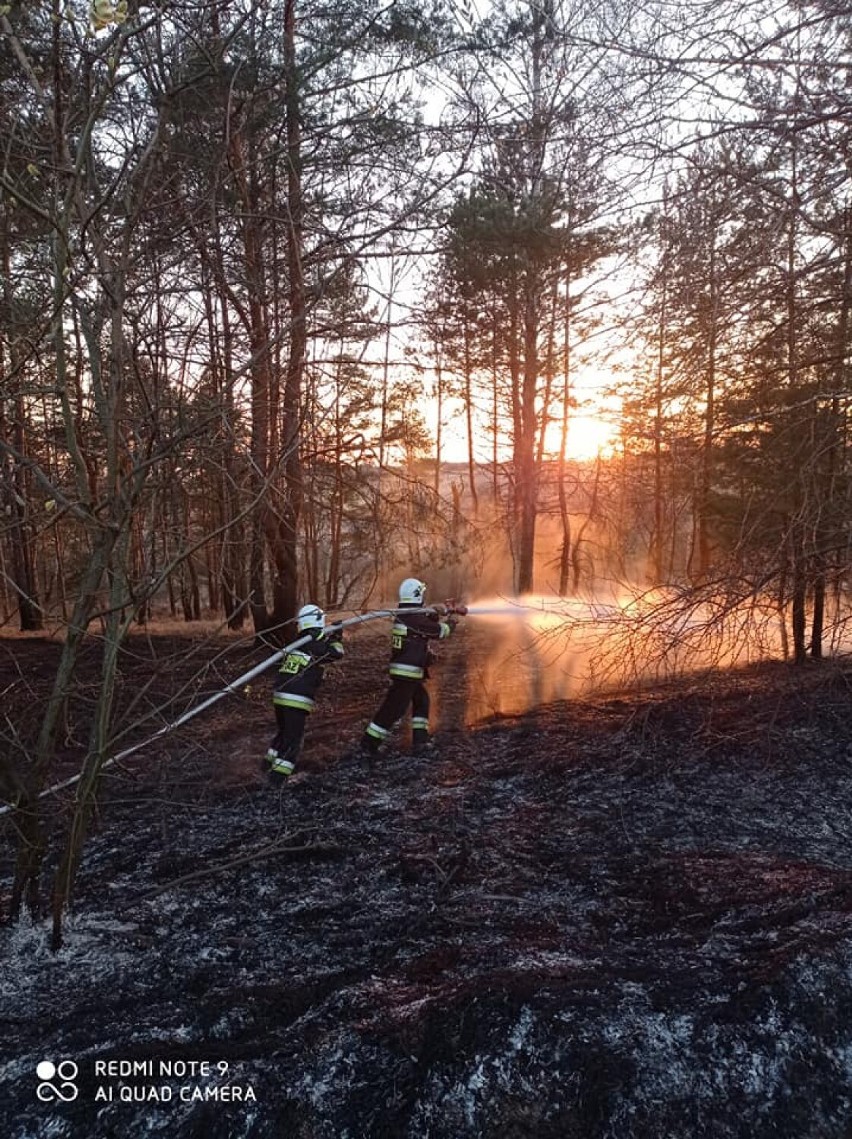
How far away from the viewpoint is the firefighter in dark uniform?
6.74 meters

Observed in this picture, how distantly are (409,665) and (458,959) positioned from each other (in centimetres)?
363

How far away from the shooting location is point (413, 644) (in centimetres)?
680

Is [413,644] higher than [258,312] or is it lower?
lower

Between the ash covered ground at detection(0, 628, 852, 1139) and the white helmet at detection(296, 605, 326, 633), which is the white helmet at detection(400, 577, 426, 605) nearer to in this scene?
the white helmet at detection(296, 605, 326, 633)

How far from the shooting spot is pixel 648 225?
17.4 feet

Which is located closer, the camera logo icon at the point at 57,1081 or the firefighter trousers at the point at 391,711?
the camera logo icon at the point at 57,1081

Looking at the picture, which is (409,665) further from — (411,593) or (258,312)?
(258,312)

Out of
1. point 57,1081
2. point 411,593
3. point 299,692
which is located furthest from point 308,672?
point 57,1081

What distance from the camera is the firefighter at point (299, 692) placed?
5.94 metres

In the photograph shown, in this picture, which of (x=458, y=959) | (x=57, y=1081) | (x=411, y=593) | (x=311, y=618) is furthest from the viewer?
(x=411, y=593)

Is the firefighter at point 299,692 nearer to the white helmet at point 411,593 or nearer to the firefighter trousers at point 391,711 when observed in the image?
the firefighter trousers at point 391,711

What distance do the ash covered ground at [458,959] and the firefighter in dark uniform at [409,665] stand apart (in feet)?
2.10

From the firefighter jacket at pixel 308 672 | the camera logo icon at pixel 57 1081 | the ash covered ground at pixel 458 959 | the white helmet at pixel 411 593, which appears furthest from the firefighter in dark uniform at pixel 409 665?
the camera logo icon at pixel 57 1081

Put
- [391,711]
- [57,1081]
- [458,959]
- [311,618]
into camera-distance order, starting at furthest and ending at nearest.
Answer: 1. [391,711]
2. [311,618]
3. [458,959]
4. [57,1081]
